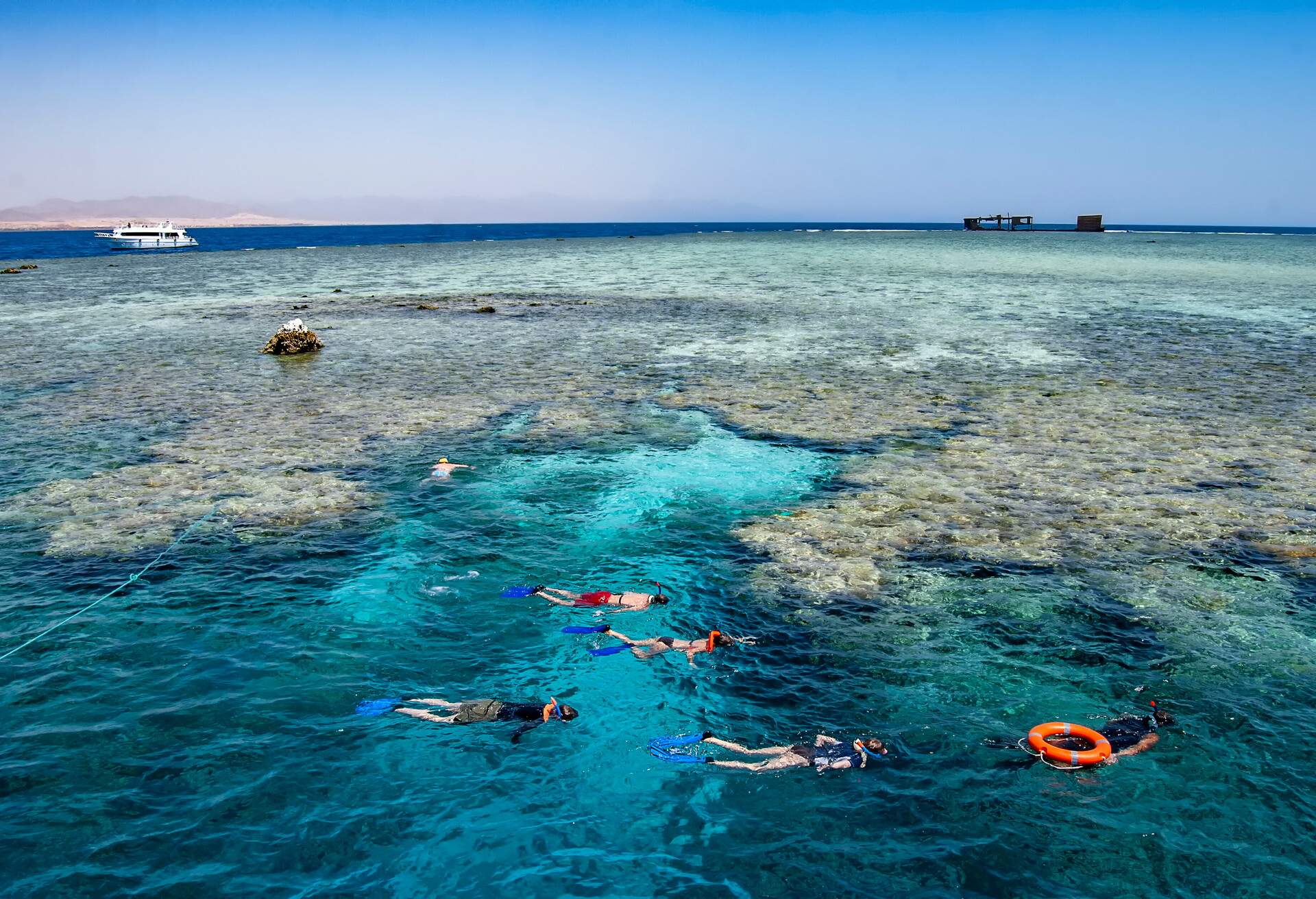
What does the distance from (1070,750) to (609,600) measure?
30.1ft

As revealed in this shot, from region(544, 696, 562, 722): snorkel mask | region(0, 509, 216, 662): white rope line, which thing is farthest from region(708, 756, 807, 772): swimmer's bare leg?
region(0, 509, 216, 662): white rope line

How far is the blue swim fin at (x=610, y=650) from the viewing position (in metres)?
15.9

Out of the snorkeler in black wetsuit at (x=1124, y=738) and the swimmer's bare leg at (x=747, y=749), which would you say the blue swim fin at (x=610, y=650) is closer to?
the swimmer's bare leg at (x=747, y=749)

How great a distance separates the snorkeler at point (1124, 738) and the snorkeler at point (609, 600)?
7278 mm

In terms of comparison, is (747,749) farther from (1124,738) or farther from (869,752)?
(1124,738)

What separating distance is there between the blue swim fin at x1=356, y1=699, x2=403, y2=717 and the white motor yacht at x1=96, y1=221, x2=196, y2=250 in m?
173

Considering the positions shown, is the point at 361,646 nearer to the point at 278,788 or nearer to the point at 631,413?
the point at 278,788

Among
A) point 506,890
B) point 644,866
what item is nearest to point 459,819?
point 506,890

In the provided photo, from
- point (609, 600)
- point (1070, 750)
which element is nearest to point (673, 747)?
point (609, 600)

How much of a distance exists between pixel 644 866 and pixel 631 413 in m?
22.3

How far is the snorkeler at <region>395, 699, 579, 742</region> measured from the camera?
1367cm

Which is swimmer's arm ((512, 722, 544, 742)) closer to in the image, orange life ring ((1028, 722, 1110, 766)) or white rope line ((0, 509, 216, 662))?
orange life ring ((1028, 722, 1110, 766))

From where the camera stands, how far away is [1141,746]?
1284 cm

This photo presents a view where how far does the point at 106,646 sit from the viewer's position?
15.8 m
